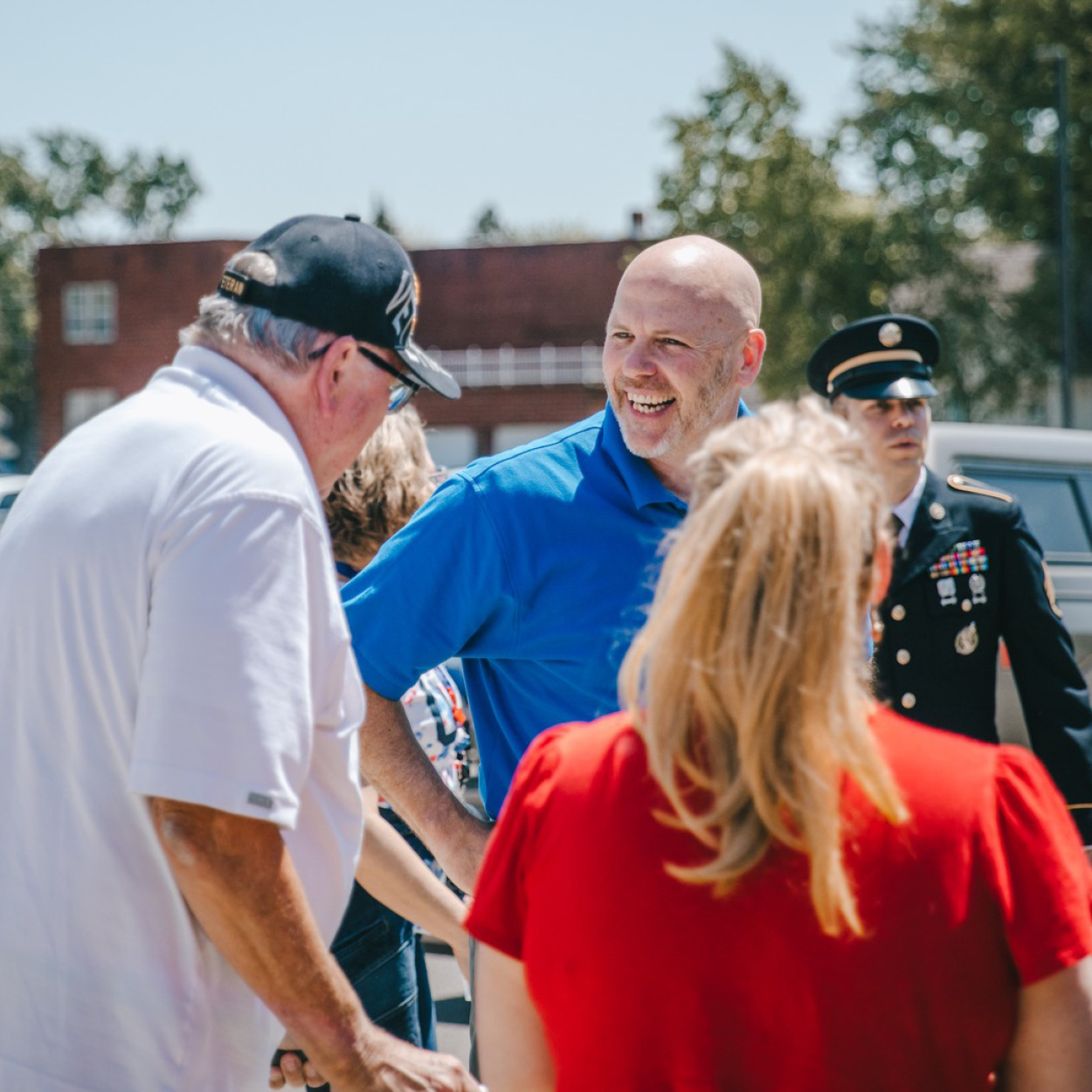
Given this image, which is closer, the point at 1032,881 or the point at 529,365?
the point at 1032,881

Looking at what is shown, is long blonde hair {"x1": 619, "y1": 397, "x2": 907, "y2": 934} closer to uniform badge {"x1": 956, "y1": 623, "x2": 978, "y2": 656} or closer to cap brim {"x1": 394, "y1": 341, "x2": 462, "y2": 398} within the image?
cap brim {"x1": 394, "y1": 341, "x2": 462, "y2": 398}

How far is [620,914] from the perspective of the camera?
1499 millimetres

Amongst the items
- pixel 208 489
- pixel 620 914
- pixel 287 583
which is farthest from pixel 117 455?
pixel 620 914

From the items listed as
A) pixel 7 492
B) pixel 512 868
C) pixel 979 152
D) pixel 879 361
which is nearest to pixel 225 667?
pixel 512 868

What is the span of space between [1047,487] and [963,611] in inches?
91.2

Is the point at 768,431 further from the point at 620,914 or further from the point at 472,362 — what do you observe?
the point at 472,362

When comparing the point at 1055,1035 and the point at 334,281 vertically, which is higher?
the point at 334,281

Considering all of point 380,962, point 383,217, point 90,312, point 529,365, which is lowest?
point 380,962

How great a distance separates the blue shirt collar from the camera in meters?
2.81

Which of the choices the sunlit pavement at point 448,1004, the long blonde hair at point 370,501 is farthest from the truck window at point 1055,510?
the long blonde hair at point 370,501

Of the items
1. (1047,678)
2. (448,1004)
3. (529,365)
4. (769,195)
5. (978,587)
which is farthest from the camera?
(529,365)

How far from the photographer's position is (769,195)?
2145cm

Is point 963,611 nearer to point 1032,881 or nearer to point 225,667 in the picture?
point 1032,881

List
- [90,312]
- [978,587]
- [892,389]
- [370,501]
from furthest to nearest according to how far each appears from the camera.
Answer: [90,312] < [892,389] < [978,587] < [370,501]
